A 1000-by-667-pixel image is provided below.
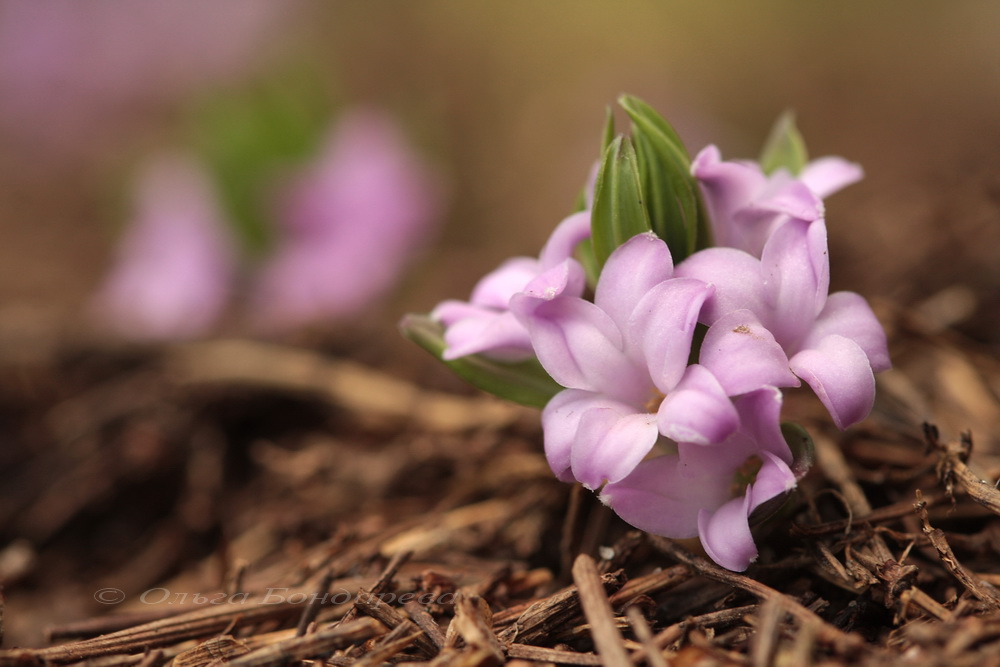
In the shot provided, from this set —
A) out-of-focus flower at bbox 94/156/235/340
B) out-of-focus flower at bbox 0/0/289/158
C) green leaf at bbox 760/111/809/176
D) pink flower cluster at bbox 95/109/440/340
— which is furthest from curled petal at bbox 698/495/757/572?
out-of-focus flower at bbox 0/0/289/158

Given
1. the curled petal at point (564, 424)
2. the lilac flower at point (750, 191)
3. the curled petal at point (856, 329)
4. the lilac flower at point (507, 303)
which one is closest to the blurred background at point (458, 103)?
the lilac flower at point (750, 191)

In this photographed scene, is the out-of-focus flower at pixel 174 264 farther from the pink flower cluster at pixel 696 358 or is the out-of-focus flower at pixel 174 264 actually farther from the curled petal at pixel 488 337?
the pink flower cluster at pixel 696 358

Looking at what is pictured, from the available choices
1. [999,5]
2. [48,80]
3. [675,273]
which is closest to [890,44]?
[999,5]

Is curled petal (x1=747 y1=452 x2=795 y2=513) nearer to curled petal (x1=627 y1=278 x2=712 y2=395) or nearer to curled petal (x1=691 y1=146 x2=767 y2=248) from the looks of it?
curled petal (x1=627 y1=278 x2=712 y2=395)

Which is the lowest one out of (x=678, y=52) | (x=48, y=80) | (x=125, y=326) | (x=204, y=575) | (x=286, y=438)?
(x=204, y=575)

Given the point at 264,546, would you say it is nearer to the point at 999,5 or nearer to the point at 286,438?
the point at 286,438

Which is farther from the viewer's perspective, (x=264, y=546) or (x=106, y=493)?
(x=106, y=493)

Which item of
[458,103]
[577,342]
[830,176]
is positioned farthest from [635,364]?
[458,103]

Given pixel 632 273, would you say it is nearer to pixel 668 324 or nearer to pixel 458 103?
pixel 668 324
